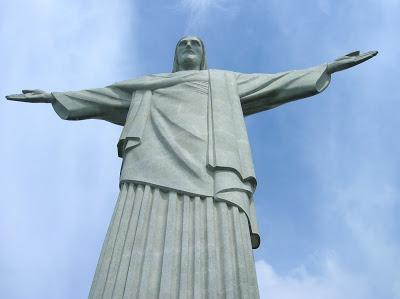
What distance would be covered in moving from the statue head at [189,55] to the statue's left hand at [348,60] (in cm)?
248

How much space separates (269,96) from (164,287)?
15.7ft

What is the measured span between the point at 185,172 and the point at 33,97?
3.80 meters

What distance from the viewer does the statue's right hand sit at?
1216 centimetres

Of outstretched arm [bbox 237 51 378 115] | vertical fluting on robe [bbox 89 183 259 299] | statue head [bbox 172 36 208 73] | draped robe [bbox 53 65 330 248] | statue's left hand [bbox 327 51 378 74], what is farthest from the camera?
statue head [bbox 172 36 208 73]

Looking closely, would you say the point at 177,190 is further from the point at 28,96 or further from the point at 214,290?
the point at 28,96

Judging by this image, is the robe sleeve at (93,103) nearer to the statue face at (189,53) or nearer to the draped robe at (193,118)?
the draped robe at (193,118)

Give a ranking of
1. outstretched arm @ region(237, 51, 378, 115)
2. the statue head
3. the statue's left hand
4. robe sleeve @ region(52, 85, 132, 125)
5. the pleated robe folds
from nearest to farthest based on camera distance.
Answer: the pleated robe folds → the statue's left hand → outstretched arm @ region(237, 51, 378, 115) → robe sleeve @ region(52, 85, 132, 125) → the statue head

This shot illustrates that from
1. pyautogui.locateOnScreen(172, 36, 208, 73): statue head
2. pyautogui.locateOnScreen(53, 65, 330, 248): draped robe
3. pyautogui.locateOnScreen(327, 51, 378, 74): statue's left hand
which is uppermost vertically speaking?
pyautogui.locateOnScreen(172, 36, 208, 73): statue head

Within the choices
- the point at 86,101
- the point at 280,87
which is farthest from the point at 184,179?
the point at 86,101

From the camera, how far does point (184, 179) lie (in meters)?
9.70

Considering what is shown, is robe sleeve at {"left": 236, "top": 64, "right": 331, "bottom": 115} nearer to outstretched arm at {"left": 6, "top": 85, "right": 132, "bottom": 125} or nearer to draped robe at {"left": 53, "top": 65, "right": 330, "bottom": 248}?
draped robe at {"left": 53, "top": 65, "right": 330, "bottom": 248}

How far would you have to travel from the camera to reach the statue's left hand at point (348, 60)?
11625mm

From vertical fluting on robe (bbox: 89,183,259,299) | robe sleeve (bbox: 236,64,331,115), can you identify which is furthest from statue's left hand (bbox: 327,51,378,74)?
vertical fluting on robe (bbox: 89,183,259,299)

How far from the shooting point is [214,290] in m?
8.18
